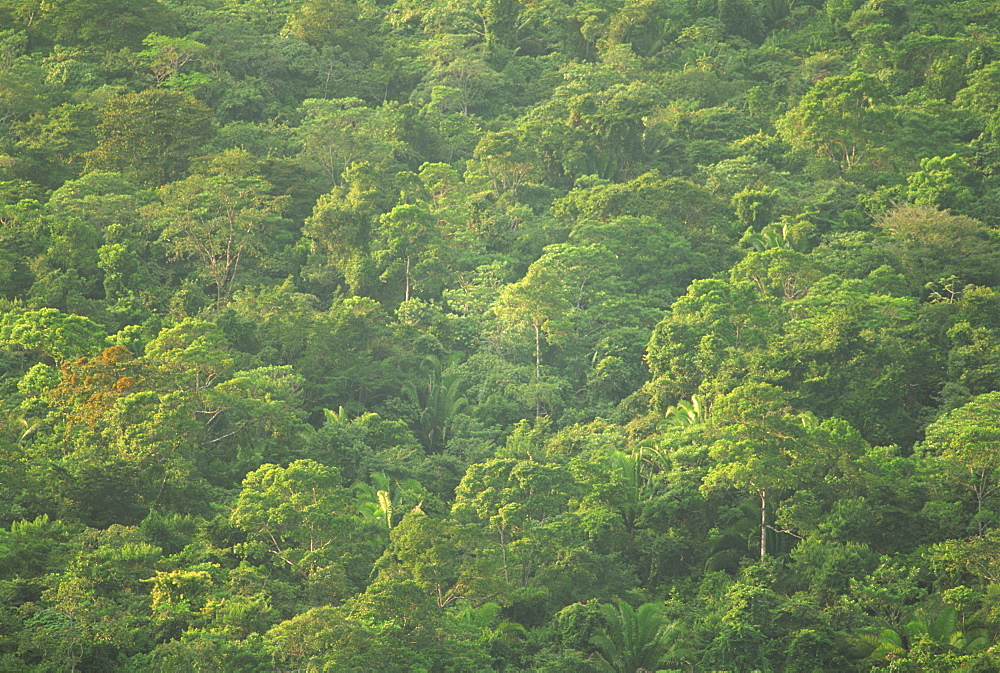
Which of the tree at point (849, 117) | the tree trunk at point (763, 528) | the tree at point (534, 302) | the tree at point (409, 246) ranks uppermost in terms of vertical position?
the tree at point (849, 117)

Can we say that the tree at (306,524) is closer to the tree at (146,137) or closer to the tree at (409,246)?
the tree at (409,246)

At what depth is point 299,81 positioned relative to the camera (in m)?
48.2

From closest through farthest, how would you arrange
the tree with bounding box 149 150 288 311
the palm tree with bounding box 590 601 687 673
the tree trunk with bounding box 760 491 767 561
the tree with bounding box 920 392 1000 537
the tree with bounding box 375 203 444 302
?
the palm tree with bounding box 590 601 687 673 → the tree with bounding box 920 392 1000 537 → the tree trunk with bounding box 760 491 767 561 → the tree with bounding box 149 150 288 311 → the tree with bounding box 375 203 444 302

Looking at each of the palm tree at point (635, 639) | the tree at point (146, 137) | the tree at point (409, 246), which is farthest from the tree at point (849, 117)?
the palm tree at point (635, 639)

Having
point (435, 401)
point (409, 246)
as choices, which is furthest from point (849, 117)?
point (435, 401)

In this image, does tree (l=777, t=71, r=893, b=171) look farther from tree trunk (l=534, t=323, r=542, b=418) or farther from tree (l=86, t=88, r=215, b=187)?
tree (l=86, t=88, r=215, b=187)

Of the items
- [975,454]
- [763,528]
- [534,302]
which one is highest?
[534,302]

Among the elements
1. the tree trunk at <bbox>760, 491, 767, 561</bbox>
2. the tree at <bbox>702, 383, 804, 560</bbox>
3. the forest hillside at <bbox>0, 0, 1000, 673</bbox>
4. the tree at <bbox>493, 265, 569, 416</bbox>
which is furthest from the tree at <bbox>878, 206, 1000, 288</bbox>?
the tree trunk at <bbox>760, 491, 767, 561</bbox>

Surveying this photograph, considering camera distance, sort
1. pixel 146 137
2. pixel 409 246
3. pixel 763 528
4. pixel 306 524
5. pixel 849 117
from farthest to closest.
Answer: pixel 849 117
pixel 146 137
pixel 409 246
pixel 763 528
pixel 306 524

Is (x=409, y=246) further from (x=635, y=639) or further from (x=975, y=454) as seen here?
(x=975, y=454)

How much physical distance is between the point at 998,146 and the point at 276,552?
85.0 ft

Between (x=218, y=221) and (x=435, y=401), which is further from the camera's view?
(x=218, y=221)

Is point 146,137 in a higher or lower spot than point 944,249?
higher

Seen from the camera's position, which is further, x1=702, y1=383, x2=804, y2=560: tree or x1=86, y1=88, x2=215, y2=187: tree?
x1=86, y1=88, x2=215, y2=187: tree
